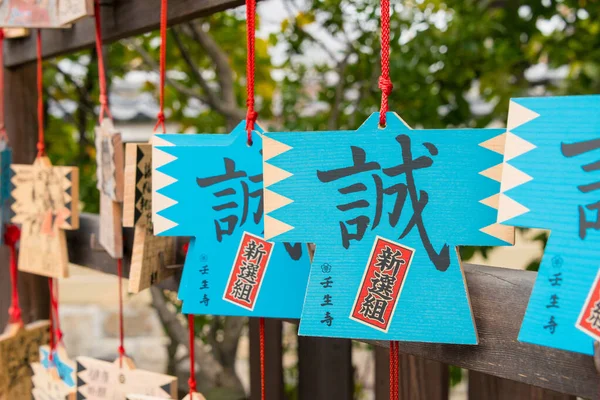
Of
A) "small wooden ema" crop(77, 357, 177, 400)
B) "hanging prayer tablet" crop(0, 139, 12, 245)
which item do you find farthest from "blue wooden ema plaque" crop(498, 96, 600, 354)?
"hanging prayer tablet" crop(0, 139, 12, 245)

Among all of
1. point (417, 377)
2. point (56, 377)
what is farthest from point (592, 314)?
point (56, 377)

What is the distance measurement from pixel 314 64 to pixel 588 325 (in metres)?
2.02

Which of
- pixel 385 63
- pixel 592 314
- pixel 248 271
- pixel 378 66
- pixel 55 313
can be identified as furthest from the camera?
pixel 378 66

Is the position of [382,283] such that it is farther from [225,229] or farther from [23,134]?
[23,134]

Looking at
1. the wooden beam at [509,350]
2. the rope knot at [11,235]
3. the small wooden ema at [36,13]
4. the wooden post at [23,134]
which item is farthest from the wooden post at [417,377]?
the wooden post at [23,134]

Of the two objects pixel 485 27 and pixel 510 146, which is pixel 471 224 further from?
pixel 485 27

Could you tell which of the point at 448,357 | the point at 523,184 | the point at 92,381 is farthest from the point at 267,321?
the point at 523,184

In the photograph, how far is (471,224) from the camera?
1.88 ft

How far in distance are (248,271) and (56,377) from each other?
0.59 m

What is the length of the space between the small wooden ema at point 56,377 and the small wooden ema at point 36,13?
1.94 feet

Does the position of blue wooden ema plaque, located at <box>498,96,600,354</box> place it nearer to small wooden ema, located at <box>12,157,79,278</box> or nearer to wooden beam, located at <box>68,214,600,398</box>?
wooden beam, located at <box>68,214,600,398</box>

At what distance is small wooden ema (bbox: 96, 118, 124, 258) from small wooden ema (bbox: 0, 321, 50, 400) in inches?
15.7

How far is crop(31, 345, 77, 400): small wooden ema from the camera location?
3.39 ft

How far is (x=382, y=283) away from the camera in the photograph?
0.59 meters
